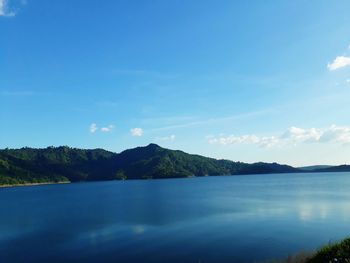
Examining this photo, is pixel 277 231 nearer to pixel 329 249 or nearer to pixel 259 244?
pixel 259 244

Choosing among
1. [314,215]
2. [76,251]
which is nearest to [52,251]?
[76,251]

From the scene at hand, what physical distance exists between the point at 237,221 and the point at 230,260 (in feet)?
93.0

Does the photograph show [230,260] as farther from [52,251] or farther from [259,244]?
[52,251]

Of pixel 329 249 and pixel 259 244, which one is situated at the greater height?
pixel 329 249

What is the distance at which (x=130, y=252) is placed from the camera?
42.8 m

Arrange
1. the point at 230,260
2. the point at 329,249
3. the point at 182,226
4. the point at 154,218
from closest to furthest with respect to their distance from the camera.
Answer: the point at 329,249 → the point at 230,260 → the point at 182,226 → the point at 154,218

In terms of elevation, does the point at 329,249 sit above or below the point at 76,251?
above

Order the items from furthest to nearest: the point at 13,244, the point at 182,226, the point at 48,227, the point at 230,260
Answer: the point at 48,227, the point at 182,226, the point at 13,244, the point at 230,260

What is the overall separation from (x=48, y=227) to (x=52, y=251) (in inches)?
938

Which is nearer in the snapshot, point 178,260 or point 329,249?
point 329,249

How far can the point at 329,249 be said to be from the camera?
23.3m

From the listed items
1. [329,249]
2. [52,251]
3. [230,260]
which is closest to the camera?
[329,249]

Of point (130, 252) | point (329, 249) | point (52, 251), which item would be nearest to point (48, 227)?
point (52, 251)

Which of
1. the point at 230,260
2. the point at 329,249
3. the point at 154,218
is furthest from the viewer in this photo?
the point at 154,218
